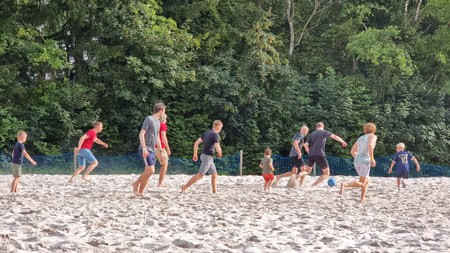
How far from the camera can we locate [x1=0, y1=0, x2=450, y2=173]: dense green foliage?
3234 centimetres

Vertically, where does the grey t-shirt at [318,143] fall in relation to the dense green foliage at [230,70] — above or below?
below

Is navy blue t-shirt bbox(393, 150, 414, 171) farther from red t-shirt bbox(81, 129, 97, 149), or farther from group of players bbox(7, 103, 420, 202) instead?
red t-shirt bbox(81, 129, 97, 149)

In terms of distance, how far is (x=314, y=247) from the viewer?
350 inches

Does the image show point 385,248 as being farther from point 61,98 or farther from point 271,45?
point 271,45

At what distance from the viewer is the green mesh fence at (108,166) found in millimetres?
26219

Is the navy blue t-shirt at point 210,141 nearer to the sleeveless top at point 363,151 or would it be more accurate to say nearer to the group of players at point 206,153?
the group of players at point 206,153

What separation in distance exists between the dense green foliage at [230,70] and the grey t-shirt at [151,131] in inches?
719

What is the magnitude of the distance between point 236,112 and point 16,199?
2164 centimetres

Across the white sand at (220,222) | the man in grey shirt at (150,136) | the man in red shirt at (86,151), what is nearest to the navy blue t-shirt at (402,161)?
the white sand at (220,222)

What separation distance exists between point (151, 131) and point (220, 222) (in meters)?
3.61

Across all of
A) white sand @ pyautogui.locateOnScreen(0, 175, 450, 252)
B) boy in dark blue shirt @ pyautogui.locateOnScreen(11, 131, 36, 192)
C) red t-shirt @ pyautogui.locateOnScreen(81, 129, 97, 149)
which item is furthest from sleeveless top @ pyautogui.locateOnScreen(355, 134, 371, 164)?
red t-shirt @ pyautogui.locateOnScreen(81, 129, 97, 149)

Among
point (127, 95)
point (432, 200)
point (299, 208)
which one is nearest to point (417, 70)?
point (127, 95)

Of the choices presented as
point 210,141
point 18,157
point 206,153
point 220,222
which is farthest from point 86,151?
point 220,222

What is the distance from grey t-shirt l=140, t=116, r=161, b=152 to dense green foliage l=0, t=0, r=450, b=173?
18.3m
